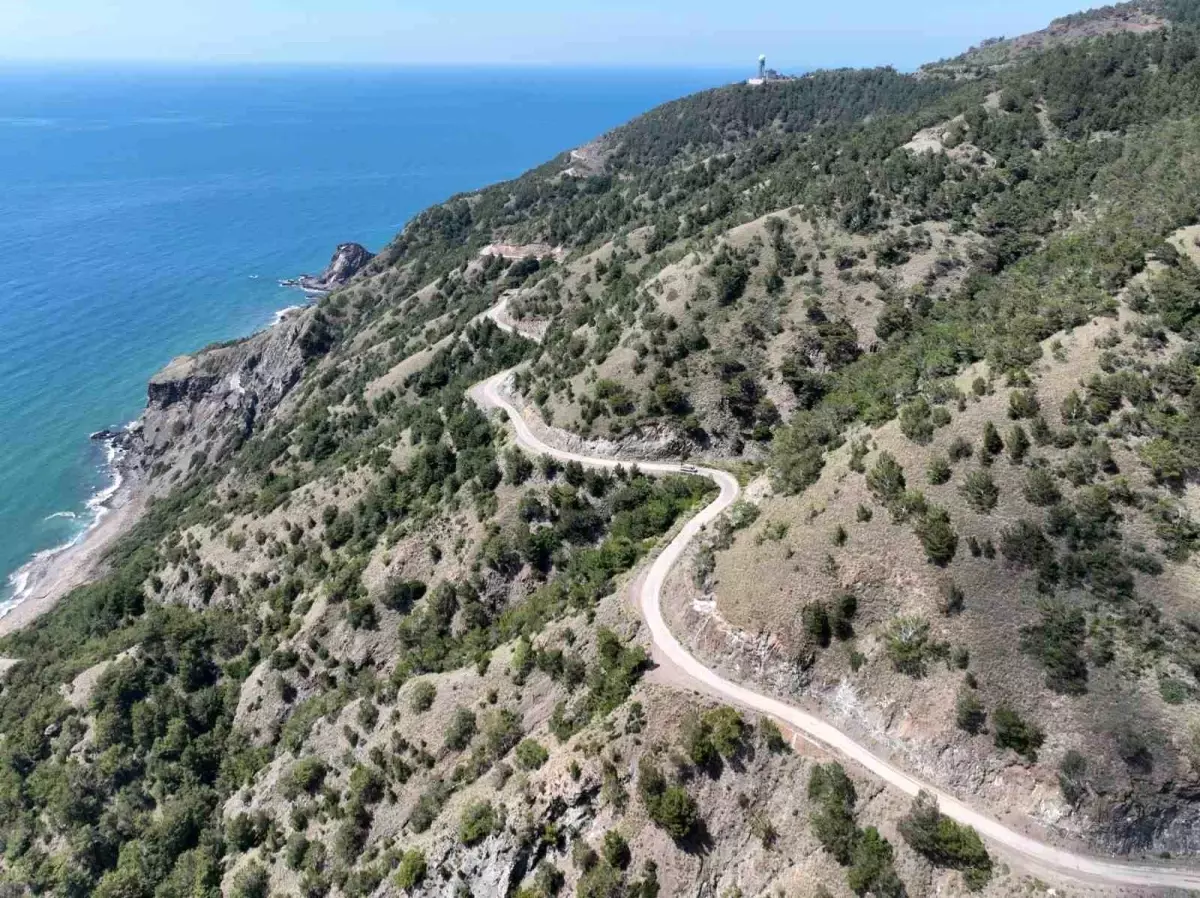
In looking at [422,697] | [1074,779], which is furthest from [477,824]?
[1074,779]

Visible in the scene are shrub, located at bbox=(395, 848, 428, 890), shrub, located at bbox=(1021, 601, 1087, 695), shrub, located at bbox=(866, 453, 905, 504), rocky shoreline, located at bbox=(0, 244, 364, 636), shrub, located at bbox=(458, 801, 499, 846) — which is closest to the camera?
shrub, located at bbox=(1021, 601, 1087, 695)

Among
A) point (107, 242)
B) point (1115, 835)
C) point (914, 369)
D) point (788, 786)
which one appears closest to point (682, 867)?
point (788, 786)

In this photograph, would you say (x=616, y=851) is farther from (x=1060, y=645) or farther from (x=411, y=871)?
(x=1060, y=645)

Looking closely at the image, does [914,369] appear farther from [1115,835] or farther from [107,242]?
[107,242]

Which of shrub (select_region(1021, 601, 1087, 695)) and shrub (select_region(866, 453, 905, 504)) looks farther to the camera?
shrub (select_region(866, 453, 905, 504))

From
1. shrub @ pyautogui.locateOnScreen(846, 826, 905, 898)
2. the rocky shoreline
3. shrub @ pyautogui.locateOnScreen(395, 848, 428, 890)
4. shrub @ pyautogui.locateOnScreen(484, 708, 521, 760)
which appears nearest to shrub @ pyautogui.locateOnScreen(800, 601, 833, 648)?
shrub @ pyautogui.locateOnScreen(846, 826, 905, 898)

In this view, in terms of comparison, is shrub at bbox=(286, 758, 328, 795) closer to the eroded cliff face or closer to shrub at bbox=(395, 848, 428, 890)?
shrub at bbox=(395, 848, 428, 890)

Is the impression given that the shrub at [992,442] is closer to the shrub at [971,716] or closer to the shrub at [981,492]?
the shrub at [981,492]
